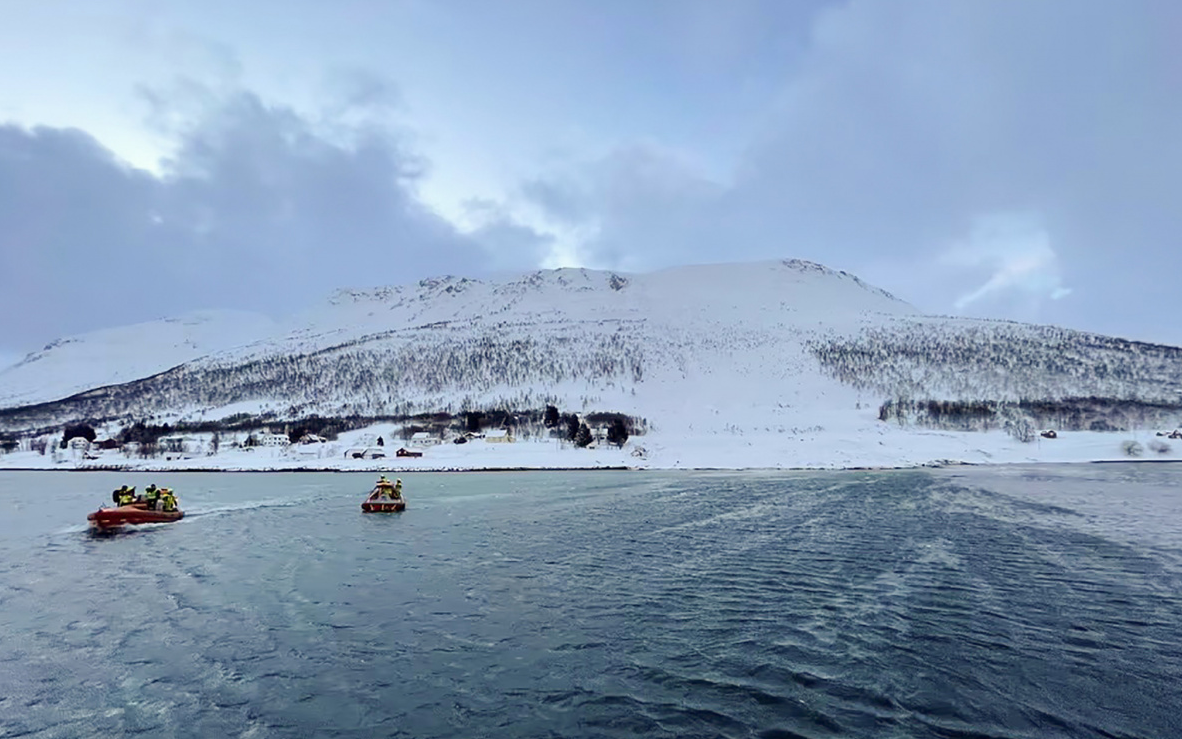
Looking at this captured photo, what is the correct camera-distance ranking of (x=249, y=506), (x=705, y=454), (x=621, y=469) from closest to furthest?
(x=249, y=506), (x=621, y=469), (x=705, y=454)

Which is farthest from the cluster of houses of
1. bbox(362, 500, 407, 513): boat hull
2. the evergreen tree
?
bbox(362, 500, 407, 513): boat hull

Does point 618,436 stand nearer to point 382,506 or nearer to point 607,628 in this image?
point 382,506

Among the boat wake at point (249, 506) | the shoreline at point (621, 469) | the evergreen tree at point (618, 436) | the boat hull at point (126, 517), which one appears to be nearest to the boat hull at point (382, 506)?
the boat wake at point (249, 506)

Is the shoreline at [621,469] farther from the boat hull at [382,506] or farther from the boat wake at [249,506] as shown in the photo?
the boat hull at [382,506]

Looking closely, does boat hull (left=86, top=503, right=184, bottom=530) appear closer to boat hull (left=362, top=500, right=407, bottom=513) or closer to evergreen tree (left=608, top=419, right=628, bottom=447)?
boat hull (left=362, top=500, right=407, bottom=513)

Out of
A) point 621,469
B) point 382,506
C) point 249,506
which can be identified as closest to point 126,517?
point 249,506

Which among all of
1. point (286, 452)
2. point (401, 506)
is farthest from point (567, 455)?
point (401, 506)

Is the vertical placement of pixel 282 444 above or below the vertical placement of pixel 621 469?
above
